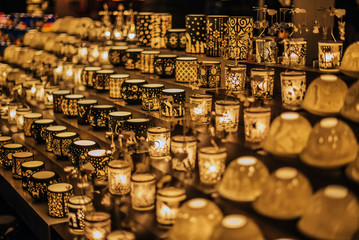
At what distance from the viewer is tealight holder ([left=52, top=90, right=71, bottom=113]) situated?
404 centimetres

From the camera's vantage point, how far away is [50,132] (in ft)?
12.0

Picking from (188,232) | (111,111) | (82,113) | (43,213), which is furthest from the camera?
(82,113)

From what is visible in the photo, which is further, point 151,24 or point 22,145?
point 22,145

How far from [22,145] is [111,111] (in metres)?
0.99

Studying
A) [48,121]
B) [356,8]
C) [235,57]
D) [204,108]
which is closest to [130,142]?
[204,108]

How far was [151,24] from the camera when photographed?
3662 millimetres

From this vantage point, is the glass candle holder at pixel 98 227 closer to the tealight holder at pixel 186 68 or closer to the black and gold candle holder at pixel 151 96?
the black and gold candle holder at pixel 151 96

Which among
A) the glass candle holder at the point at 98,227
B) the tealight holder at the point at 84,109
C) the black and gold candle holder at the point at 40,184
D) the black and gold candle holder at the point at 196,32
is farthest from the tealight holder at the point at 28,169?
the black and gold candle holder at the point at 196,32

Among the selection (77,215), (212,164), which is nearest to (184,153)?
(212,164)

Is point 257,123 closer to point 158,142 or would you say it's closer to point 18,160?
point 158,142

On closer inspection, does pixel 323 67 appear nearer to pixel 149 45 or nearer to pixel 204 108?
pixel 204 108

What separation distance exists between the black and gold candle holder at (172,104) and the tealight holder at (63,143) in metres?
0.88

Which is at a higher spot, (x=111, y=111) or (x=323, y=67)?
(x=323, y=67)

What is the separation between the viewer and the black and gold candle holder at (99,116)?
11.1ft
